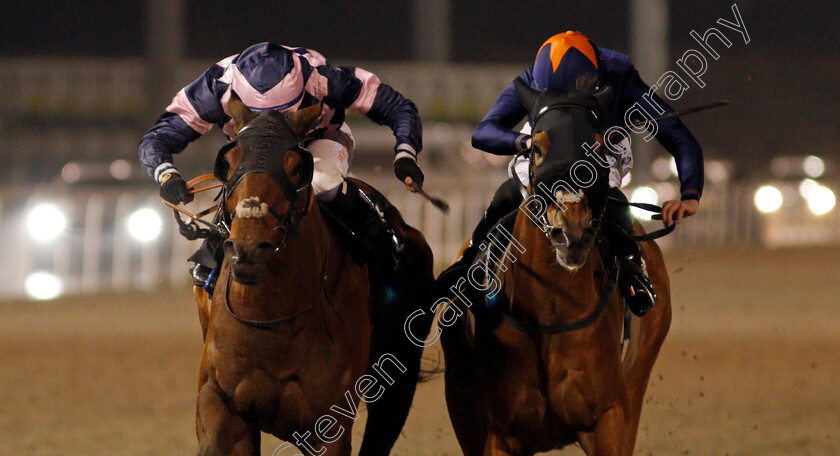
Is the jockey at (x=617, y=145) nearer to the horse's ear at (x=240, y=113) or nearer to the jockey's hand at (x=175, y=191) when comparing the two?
the horse's ear at (x=240, y=113)

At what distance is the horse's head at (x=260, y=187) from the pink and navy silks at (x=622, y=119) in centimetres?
92

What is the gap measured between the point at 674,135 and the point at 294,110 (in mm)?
1451

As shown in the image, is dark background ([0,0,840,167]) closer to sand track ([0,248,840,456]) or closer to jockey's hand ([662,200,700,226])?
sand track ([0,248,840,456])

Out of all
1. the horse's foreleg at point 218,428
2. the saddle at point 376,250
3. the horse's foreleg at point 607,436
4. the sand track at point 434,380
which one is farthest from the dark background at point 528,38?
the horse's foreleg at point 218,428

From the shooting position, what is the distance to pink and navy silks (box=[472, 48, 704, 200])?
4367 millimetres

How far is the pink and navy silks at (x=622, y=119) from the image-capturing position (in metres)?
4.37

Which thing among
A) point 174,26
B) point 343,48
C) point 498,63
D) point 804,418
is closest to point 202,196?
point 174,26

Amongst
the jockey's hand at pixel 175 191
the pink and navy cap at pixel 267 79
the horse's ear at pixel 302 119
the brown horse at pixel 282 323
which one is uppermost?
the pink and navy cap at pixel 267 79

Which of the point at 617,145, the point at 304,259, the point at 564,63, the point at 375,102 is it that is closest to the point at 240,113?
the point at 304,259

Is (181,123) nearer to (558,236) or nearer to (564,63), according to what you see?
(564,63)

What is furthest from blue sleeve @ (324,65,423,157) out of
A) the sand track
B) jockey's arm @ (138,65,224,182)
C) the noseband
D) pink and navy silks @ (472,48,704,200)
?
the sand track

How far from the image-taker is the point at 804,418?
7.08 metres

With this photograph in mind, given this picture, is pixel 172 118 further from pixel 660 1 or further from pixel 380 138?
pixel 380 138

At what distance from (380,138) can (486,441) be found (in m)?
16.5
